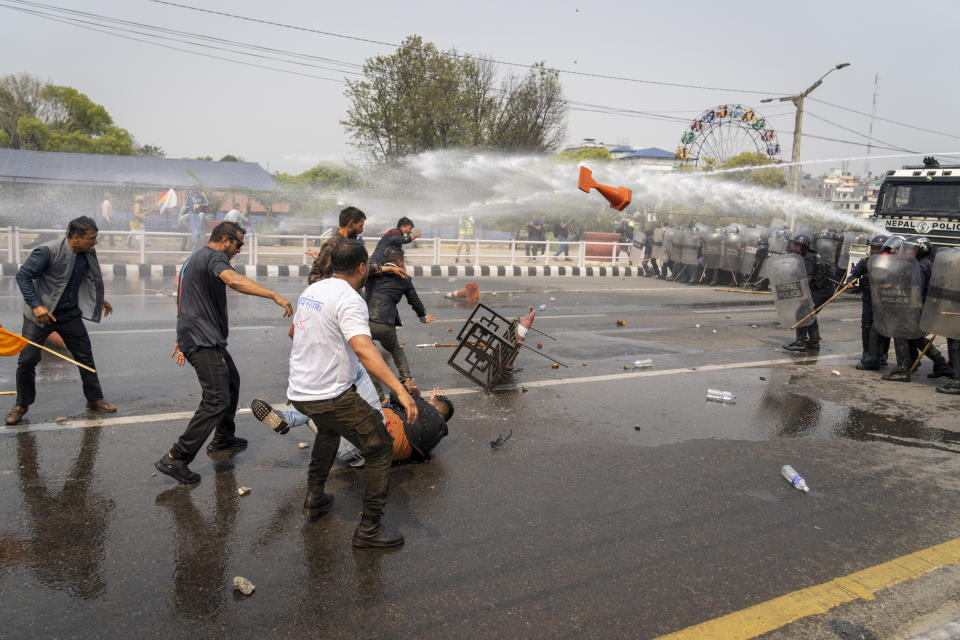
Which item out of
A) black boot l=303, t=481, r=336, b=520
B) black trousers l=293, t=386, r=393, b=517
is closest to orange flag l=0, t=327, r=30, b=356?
black boot l=303, t=481, r=336, b=520

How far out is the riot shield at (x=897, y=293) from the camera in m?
7.64

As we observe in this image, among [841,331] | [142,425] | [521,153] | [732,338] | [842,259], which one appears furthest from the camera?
[521,153]

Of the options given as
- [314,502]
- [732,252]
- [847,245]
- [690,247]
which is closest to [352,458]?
[314,502]

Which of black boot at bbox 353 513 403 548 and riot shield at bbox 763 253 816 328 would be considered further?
riot shield at bbox 763 253 816 328

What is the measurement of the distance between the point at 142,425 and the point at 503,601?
3586 mm

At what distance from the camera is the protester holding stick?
5168mm

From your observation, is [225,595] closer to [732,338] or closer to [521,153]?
[732,338]

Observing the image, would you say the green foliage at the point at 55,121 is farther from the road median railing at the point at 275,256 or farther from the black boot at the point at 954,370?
the black boot at the point at 954,370

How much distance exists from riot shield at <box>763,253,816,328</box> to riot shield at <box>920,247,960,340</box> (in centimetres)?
201

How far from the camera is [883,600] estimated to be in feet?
10.6

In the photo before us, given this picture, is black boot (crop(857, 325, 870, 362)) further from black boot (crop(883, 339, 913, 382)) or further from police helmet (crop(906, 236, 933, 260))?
police helmet (crop(906, 236, 933, 260))

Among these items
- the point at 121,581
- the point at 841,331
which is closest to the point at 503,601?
the point at 121,581

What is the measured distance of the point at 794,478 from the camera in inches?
184

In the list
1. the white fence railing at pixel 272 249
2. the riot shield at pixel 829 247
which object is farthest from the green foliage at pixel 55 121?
the riot shield at pixel 829 247
